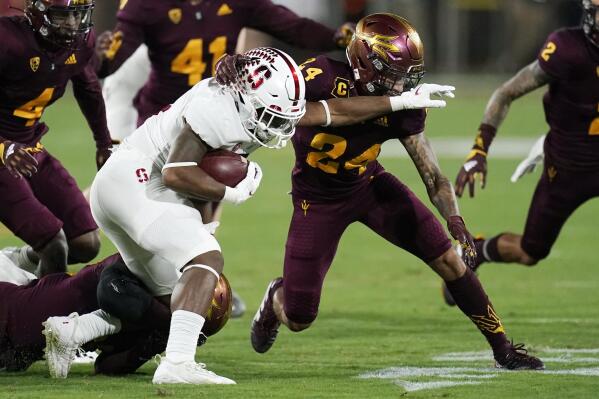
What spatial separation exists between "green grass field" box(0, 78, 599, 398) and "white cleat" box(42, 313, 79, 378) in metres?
0.07

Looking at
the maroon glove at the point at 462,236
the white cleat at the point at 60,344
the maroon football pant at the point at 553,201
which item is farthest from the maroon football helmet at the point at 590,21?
the white cleat at the point at 60,344

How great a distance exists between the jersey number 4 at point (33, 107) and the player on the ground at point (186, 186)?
1.24m

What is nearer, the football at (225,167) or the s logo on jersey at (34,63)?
the football at (225,167)

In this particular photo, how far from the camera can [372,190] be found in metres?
6.14

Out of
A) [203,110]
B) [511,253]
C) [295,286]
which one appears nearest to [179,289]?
[203,110]

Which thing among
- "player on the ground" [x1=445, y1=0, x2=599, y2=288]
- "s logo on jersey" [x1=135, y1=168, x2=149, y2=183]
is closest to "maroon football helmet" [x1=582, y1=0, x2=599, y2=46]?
"player on the ground" [x1=445, y1=0, x2=599, y2=288]

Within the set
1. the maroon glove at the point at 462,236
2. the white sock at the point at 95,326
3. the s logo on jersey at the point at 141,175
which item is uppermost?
the s logo on jersey at the point at 141,175

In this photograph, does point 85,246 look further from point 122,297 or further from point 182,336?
point 182,336

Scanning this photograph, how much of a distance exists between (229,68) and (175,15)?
2752 millimetres

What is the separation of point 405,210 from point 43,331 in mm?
1772

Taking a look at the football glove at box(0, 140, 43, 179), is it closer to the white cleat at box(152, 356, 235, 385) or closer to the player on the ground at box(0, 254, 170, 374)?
the player on the ground at box(0, 254, 170, 374)

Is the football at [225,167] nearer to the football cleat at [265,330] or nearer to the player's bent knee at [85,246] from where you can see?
the football cleat at [265,330]

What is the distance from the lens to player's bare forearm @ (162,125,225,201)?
5.15 metres

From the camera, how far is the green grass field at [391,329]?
5168mm
